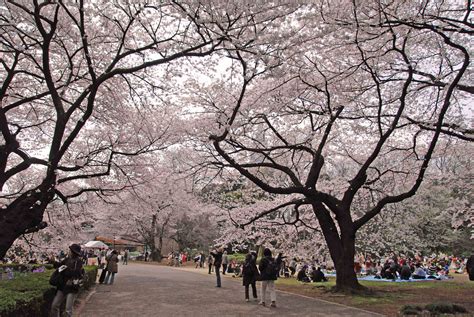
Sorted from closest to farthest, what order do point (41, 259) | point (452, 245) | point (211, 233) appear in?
point (41, 259)
point (452, 245)
point (211, 233)

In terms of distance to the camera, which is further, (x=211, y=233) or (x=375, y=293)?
(x=211, y=233)

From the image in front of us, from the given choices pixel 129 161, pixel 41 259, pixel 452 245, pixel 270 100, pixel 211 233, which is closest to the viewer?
pixel 270 100

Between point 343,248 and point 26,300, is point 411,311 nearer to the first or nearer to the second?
point 343,248

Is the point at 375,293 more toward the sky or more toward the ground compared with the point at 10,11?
more toward the ground

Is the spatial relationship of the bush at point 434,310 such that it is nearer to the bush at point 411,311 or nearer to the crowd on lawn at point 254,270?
the bush at point 411,311

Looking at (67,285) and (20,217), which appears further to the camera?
(20,217)

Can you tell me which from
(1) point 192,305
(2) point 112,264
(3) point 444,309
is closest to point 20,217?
(1) point 192,305

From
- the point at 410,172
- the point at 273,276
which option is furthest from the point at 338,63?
the point at 273,276

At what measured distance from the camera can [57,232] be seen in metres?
19.6

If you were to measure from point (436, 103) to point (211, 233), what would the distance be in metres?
31.6

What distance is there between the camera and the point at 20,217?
339 inches

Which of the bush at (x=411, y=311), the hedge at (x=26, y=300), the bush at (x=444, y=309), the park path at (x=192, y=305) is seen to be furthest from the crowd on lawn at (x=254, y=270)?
the bush at (x=444, y=309)

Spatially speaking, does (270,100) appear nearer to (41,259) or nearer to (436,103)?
(436,103)

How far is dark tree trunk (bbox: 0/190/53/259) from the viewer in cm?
840
